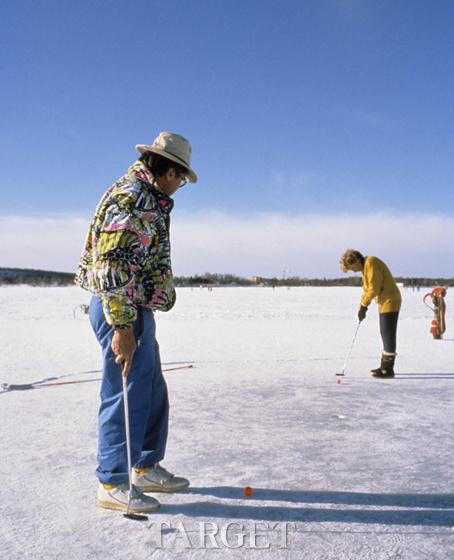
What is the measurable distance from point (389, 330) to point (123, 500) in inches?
193

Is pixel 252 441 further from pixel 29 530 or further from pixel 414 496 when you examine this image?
pixel 29 530

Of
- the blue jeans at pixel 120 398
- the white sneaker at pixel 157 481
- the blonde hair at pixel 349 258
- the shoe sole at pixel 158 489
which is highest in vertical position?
the blonde hair at pixel 349 258

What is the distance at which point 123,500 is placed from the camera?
8.54 feet

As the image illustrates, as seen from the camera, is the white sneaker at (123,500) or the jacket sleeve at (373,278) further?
the jacket sleeve at (373,278)

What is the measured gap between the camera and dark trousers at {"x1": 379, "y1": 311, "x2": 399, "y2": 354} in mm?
6645

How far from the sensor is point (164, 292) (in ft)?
9.02

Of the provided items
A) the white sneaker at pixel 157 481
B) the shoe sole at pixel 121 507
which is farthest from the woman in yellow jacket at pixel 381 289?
the shoe sole at pixel 121 507

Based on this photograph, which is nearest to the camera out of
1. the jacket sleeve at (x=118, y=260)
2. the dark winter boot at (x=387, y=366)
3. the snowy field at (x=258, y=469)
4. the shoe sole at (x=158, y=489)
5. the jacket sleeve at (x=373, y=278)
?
the snowy field at (x=258, y=469)

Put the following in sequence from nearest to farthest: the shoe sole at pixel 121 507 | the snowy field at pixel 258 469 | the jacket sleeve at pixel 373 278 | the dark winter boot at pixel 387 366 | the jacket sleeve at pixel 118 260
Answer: the snowy field at pixel 258 469 → the jacket sleeve at pixel 118 260 → the shoe sole at pixel 121 507 → the dark winter boot at pixel 387 366 → the jacket sleeve at pixel 373 278

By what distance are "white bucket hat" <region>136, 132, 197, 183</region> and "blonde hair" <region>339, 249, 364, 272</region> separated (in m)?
4.45

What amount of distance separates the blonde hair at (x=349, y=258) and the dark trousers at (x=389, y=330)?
797 mm

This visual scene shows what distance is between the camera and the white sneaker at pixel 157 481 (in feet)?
9.42

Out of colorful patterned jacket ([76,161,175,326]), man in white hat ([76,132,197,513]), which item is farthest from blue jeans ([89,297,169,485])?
colorful patterned jacket ([76,161,175,326])

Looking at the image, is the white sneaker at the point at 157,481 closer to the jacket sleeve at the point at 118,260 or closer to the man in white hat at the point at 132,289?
the man in white hat at the point at 132,289
